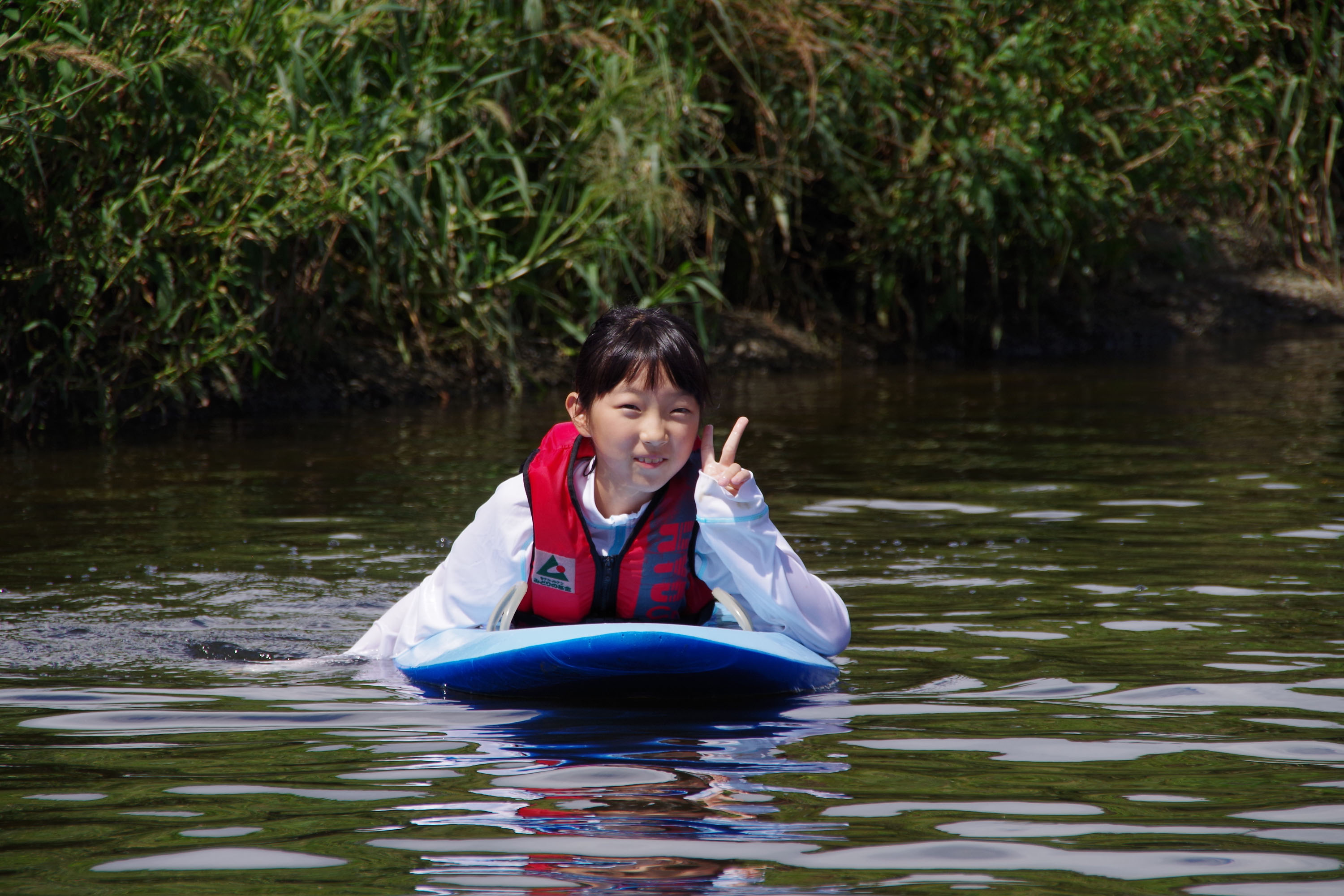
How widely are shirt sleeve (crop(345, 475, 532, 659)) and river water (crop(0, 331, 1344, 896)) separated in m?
0.19

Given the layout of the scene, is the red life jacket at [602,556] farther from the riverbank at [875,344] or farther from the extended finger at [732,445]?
the riverbank at [875,344]

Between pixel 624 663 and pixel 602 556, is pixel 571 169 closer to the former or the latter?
pixel 602 556

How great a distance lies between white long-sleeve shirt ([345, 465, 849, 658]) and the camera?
355 cm

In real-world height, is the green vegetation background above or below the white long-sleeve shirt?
above

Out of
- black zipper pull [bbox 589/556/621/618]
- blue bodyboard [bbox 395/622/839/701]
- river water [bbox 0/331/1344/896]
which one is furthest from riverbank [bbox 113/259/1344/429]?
blue bodyboard [bbox 395/622/839/701]

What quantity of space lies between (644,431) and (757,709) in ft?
2.08

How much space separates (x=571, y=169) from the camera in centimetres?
936

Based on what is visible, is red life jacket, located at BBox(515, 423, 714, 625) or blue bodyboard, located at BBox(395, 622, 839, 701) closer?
blue bodyboard, located at BBox(395, 622, 839, 701)

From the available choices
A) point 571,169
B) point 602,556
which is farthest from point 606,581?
point 571,169

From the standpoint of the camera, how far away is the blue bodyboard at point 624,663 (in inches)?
128

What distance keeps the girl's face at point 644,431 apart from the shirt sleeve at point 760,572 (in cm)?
9

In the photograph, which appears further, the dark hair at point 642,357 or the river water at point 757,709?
the dark hair at point 642,357

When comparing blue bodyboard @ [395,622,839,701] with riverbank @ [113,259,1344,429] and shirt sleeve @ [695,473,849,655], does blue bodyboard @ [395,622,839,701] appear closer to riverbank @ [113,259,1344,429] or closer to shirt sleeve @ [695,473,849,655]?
shirt sleeve @ [695,473,849,655]

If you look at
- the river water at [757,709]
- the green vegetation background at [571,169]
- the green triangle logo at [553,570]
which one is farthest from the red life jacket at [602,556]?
the green vegetation background at [571,169]
